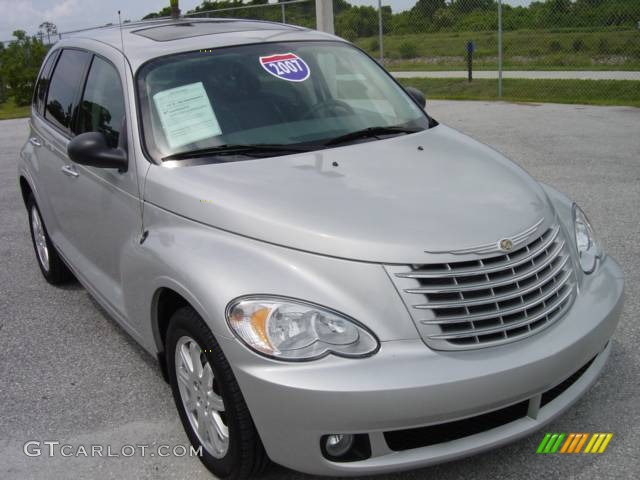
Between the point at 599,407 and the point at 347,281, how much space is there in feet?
4.93

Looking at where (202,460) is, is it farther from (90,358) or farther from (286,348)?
(90,358)

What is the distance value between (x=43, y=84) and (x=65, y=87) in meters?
0.69

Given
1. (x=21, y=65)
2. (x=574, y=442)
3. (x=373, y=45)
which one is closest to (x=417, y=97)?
(x=574, y=442)

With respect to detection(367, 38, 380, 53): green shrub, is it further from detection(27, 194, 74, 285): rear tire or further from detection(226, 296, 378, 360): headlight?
detection(226, 296, 378, 360): headlight

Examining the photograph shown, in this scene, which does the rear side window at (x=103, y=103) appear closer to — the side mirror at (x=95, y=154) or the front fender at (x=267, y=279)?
the side mirror at (x=95, y=154)

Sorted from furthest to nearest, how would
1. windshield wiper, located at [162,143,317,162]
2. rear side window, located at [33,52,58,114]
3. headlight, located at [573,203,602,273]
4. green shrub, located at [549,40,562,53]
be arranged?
green shrub, located at [549,40,562,53] → rear side window, located at [33,52,58,114] → windshield wiper, located at [162,143,317,162] → headlight, located at [573,203,602,273]

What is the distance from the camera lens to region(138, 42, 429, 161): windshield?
353 cm

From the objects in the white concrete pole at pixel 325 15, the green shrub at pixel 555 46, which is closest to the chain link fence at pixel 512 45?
the green shrub at pixel 555 46

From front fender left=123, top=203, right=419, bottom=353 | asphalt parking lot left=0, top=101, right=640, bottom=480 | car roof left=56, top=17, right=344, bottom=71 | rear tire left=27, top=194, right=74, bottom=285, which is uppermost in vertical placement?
car roof left=56, top=17, right=344, bottom=71

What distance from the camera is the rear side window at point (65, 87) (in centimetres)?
452

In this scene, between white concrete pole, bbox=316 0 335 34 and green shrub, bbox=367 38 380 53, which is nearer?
white concrete pole, bbox=316 0 335 34

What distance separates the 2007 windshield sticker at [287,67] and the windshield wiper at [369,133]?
0.48m

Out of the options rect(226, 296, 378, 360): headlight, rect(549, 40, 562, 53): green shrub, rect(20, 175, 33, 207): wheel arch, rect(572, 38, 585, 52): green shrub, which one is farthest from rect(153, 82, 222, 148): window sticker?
rect(549, 40, 562, 53): green shrub

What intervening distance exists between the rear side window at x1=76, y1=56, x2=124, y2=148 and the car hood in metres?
0.63
